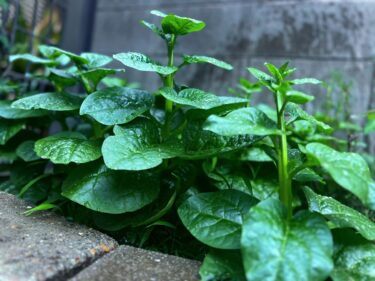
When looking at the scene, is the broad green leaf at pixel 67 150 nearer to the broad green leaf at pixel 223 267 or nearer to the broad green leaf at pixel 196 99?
the broad green leaf at pixel 196 99

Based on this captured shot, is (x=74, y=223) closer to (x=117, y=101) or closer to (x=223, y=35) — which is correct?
(x=117, y=101)

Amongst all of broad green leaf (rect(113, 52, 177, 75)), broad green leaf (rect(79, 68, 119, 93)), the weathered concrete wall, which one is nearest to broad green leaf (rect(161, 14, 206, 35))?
broad green leaf (rect(113, 52, 177, 75))

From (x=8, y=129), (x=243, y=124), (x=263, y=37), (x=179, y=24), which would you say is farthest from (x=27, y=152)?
(x=263, y=37)

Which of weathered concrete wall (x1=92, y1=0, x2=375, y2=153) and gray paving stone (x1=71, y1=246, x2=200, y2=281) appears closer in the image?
gray paving stone (x1=71, y1=246, x2=200, y2=281)

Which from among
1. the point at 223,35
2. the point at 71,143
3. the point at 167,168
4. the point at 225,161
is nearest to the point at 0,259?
the point at 71,143

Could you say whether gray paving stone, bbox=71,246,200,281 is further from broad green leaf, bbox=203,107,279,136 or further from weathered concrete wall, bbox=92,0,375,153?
weathered concrete wall, bbox=92,0,375,153
